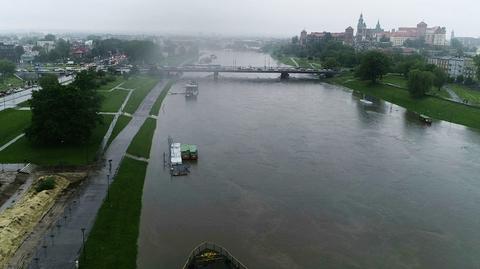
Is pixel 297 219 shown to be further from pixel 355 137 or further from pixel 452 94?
pixel 452 94

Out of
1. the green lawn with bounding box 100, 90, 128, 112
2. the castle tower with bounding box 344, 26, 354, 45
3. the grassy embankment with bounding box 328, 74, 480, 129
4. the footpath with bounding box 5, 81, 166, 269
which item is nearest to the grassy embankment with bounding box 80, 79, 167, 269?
the footpath with bounding box 5, 81, 166, 269

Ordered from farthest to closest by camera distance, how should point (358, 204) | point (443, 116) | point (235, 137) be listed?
point (443, 116) → point (235, 137) → point (358, 204)

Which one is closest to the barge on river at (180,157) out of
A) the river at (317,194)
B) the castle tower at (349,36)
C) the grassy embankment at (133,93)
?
the river at (317,194)

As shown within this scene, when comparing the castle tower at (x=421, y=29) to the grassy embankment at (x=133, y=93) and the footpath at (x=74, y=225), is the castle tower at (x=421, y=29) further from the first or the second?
the footpath at (x=74, y=225)

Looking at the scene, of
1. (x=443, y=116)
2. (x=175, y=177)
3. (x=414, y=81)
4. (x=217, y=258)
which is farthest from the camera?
(x=414, y=81)

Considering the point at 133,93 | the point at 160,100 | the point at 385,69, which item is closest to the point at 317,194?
the point at 160,100

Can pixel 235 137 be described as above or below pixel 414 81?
below

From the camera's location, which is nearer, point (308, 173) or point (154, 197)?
point (154, 197)

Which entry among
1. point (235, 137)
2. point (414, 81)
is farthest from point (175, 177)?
point (414, 81)
